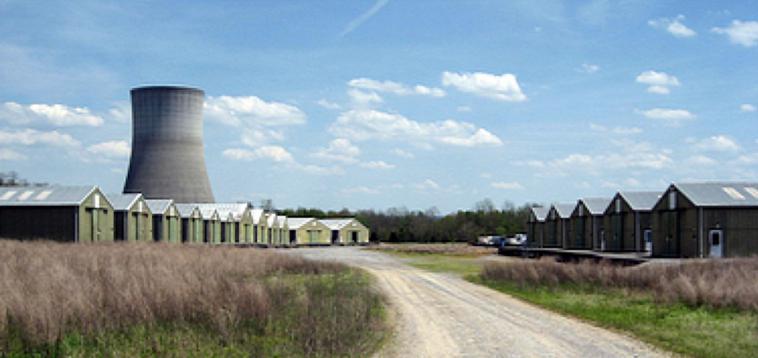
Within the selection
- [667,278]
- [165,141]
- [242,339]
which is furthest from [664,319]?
[165,141]

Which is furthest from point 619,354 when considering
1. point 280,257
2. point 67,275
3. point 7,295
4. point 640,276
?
point 280,257

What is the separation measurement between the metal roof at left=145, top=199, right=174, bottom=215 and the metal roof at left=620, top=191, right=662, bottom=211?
3451 centimetres

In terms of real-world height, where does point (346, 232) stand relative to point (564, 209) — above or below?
below

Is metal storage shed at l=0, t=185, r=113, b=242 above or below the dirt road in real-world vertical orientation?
above

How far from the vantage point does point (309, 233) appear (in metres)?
117

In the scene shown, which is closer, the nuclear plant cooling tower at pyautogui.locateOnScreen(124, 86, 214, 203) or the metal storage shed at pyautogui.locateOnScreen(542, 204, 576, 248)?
the nuclear plant cooling tower at pyautogui.locateOnScreen(124, 86, 214, 203)

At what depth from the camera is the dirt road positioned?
1245cm

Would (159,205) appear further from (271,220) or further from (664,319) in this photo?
(664,319)

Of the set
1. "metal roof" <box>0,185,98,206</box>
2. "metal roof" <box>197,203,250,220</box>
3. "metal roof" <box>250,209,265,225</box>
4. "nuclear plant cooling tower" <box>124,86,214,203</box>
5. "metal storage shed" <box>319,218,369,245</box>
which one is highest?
"nuclear plant cooling tower" <box>124,86,214,203</box>

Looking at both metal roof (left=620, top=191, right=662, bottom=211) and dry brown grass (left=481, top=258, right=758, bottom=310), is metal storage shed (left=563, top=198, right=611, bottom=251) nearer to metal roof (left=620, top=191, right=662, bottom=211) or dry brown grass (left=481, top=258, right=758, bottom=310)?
metal roof (left=620, top=191, right=662, bottom=211)

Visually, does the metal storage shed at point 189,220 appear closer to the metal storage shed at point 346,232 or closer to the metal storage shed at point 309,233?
the metal storage shed at point 309,233

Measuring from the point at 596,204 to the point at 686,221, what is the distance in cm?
1729

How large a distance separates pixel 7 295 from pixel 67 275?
3.38 metres

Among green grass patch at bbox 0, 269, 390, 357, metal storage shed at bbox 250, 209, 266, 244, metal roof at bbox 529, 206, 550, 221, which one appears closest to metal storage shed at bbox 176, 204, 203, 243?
metal storage shed at bbox 250, 209, 266, 244
